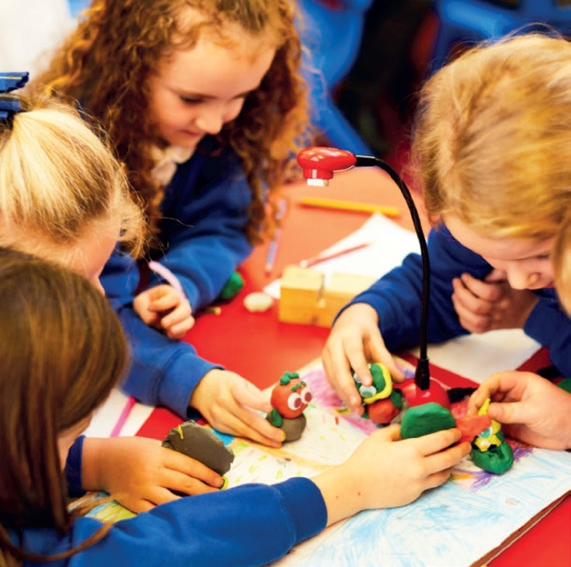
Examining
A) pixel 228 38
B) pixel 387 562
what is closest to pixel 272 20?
pixel 228 38

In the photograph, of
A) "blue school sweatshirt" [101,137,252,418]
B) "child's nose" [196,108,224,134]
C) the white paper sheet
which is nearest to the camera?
"blue school sweatshirt" [101,137,252,418]

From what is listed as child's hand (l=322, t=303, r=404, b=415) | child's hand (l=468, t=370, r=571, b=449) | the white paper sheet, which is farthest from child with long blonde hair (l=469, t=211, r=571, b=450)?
the white paper sheet

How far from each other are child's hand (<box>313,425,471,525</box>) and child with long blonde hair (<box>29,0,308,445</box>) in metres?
0.10

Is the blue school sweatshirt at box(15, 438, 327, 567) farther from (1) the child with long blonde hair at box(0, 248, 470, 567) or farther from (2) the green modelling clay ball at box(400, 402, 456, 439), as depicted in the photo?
(2) the green modelling clay ball at box(400, 402, 456, 439)

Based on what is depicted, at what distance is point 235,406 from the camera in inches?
30.7

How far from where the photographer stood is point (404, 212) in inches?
48.5

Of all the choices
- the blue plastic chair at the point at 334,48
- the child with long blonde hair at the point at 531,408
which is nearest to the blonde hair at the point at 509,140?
the child with long blonde hair at the point at 531,408

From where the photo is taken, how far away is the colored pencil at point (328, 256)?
1108 millimetres

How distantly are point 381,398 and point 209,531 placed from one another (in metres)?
0.25

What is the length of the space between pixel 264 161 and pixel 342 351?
0.43 meters

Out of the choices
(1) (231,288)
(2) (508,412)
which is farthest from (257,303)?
(2) (508,412)

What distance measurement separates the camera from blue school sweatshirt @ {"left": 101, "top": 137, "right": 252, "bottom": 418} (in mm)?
838

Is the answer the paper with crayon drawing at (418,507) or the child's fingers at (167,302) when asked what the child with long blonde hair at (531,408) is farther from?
the child's fingers at (167,302)

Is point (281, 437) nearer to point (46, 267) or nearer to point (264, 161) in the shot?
point (46, 267)
